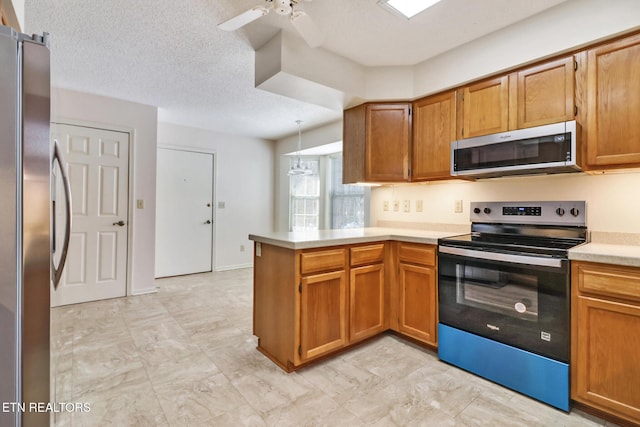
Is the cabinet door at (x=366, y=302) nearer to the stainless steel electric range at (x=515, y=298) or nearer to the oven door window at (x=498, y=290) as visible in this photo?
the stainless steel electric range at (x=515, y=298)

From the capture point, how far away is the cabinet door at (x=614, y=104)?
5.73ft

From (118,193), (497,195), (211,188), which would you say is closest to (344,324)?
(497,195)

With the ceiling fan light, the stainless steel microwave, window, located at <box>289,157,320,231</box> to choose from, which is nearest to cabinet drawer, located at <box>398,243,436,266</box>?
the stainless steel microwave

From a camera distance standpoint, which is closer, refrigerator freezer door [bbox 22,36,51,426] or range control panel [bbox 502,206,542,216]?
refrigerator freezer door [bbox 22,36,51,426]

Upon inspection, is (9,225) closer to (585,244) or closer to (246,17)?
(246,17)

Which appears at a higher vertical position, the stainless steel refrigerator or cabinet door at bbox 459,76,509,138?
cabinet door at bbox 459,76,509,138

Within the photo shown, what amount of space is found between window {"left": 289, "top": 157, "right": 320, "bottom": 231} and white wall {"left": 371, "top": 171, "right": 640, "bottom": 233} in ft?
7.61

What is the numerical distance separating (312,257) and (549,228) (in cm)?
167

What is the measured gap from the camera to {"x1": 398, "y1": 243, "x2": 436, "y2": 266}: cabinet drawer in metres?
2.26

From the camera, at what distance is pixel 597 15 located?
183 cm

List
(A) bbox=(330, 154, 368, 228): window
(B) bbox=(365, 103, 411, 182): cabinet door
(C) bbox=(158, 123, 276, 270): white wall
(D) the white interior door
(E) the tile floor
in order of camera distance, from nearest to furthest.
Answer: (E) the tile floor → (B) bbox=(365, 103, 411, 182): cabinet door → (D) the white interior door → (A) bbox=(330, 154, 368, 228): window → (C) bbox=(158, 123, 276, 270): white wall

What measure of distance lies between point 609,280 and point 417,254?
108 centimetres

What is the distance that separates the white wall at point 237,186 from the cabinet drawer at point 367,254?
347cm

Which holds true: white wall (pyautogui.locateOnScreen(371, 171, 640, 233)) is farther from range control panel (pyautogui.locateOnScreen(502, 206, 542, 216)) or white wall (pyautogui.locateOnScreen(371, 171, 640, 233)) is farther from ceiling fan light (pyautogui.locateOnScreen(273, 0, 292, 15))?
ceiling fan light (pyautogui.locateOnScreen(273, 0, 292, 15))
